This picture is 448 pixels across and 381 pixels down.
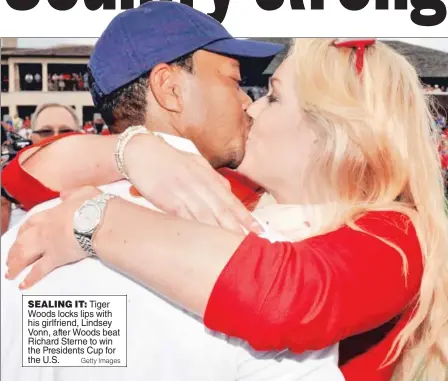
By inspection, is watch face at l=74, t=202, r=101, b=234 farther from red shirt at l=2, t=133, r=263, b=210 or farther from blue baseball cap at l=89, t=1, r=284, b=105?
blue baseball cap at l=89, t=1, r=284, b=105

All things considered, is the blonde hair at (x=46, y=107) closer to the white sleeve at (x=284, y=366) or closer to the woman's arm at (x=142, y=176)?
Answer: the woman's arm at (x=142, y=176)


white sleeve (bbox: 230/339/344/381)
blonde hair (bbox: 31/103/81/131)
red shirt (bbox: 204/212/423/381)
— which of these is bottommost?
white sleeve (bbox: 230/339/344/381)

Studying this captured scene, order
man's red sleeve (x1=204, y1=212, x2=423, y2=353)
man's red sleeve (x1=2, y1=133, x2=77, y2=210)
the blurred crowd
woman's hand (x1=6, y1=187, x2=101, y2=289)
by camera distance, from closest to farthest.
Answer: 1. man's red sleeve (x1=204, y1=212, x2=423, y2=353)
2. woman's hand (x1=6, y1=187, x2=101, y2=289)
3. man's red sleeve (x1=2, y1=133, x2=77, y2=210)
4. the blurred crowd

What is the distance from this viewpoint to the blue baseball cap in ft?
4.19

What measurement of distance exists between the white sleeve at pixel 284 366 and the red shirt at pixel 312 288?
4 cm

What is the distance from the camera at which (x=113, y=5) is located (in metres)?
1.52

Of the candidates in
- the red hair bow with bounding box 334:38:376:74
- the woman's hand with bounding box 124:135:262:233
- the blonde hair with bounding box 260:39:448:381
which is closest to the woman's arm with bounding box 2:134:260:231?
the woman's hand with bounding box 124:135:262:233

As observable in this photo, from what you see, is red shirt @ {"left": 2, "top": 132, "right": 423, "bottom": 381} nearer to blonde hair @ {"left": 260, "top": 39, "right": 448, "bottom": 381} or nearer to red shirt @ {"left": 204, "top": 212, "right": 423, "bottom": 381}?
red shirt @ {"left": 204, "top": 212, "right": 423, "bottom": 381}

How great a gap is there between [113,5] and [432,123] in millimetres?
776

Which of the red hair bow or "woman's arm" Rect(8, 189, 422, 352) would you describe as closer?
"woman's arm" Rect(8, 189, 422, 352)

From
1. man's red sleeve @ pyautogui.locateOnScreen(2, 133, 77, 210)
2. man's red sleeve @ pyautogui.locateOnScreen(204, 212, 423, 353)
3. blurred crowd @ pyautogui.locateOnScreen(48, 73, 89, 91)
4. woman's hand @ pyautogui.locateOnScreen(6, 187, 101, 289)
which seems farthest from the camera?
blurred crowd @ pyautogui.locateOnScreen(48, 73, 89, 91)

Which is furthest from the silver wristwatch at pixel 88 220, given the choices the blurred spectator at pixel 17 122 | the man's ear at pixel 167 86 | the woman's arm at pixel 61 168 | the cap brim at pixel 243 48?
the blurred spectator at pixel 17 122

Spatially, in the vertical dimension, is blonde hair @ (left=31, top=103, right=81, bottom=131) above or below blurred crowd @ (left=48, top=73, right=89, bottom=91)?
below

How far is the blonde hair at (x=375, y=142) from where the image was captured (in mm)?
1281
